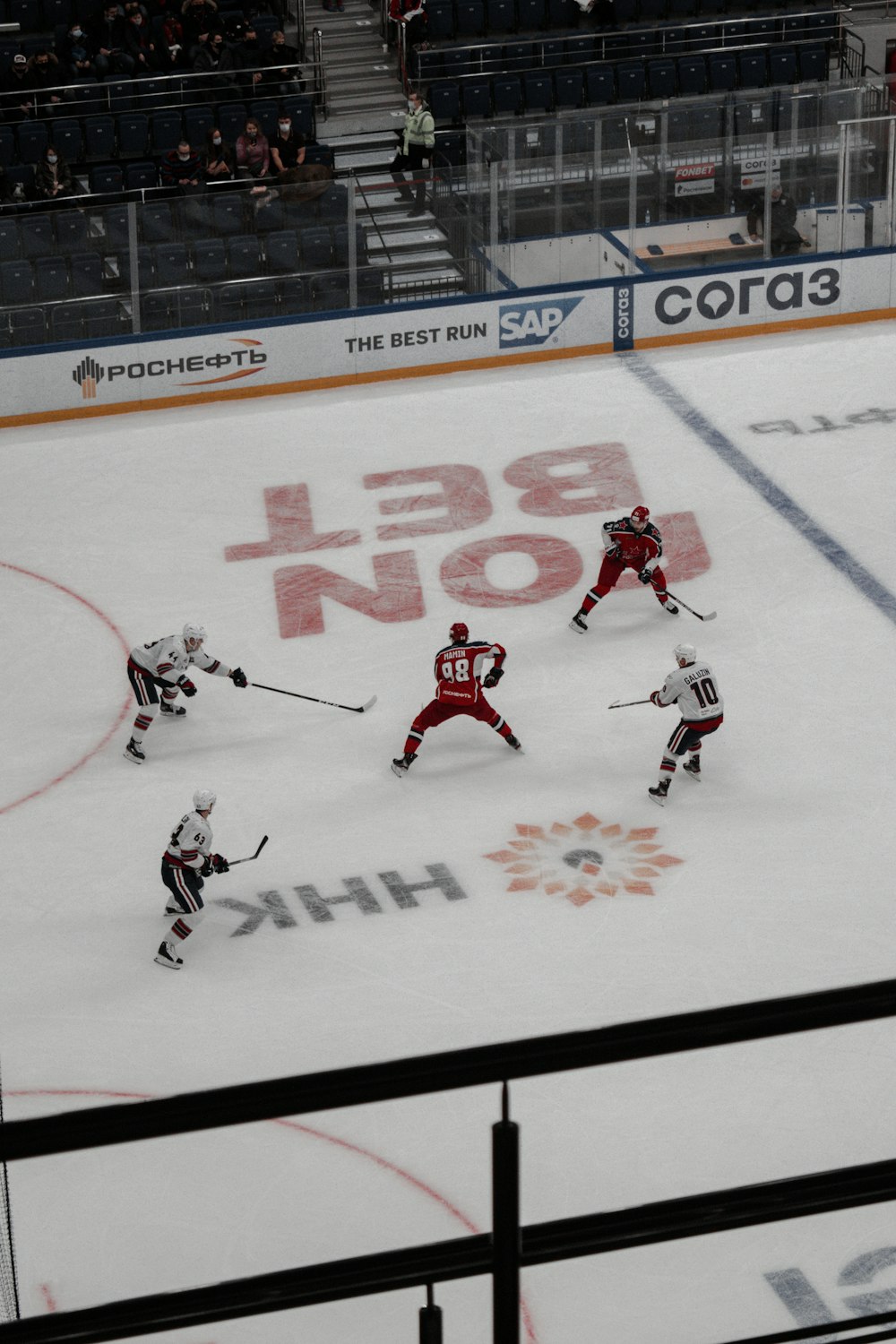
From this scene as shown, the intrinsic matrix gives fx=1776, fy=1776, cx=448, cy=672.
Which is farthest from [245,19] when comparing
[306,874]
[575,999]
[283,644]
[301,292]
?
[575,999]

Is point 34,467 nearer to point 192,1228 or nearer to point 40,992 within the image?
point 40,992

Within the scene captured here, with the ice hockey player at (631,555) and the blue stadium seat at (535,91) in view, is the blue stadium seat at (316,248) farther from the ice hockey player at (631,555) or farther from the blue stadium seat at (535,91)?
the ice hockey player at (631,555)

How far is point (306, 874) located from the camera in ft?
34.8

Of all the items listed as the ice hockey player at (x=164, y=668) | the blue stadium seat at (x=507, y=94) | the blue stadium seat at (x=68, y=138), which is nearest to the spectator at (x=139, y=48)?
the blue stadium seat at (x=68, y=138)

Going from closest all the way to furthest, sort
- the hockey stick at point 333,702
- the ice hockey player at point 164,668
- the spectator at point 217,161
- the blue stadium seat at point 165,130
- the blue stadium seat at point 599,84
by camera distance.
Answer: the ice hockey player at point 164,668 → the hockey stick at point 333,702 → the spectator at point 217,161 → the blue stadium seat at point 165,130 → the blue stadium seat at point 599,84

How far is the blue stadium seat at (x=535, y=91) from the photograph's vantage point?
2077 centimetres

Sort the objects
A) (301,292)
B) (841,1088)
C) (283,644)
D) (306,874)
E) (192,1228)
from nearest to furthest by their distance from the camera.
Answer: (192,1228), (841,1088), (306,874), (283,644), (301,292)

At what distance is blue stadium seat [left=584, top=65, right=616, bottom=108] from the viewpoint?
21.0m

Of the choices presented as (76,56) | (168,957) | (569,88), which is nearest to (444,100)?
(569,88)

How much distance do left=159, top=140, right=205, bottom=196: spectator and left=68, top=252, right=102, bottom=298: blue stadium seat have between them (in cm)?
214

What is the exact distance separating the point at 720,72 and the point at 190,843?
15391 mm

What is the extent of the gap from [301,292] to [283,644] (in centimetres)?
512

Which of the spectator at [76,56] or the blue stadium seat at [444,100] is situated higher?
the spectator at [76,56]

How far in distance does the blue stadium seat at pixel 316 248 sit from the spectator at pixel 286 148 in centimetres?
183
